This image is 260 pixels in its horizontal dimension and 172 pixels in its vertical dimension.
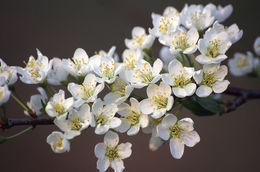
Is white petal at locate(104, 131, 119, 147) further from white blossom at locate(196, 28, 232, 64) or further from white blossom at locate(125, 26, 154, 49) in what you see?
white blossom at locate(125, 26, 154, 49)

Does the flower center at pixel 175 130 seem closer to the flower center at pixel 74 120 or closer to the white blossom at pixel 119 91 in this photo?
the white blossom at pixel 119 91

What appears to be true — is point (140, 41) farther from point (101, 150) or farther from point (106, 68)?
point (101, 150)

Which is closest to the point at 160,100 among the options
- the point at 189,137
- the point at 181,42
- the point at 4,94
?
the point at 189,137

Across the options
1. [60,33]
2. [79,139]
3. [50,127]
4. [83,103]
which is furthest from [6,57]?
[83,103]

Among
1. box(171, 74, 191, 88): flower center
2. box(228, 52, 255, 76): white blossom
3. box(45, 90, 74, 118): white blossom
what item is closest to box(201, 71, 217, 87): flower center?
box(171, 74, 191, 88): flower center

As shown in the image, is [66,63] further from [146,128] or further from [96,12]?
[96,12]

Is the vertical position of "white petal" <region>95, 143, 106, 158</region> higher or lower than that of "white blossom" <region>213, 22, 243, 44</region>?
lower

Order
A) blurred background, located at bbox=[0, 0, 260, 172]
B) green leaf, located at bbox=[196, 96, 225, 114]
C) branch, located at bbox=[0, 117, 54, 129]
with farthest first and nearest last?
blurred background, located at bbox=[0, 0, 260, 172], green leaf, located at bbox=[196, 96, 225, 114], branch, located at bbox=[0, 117, 54, 129]
